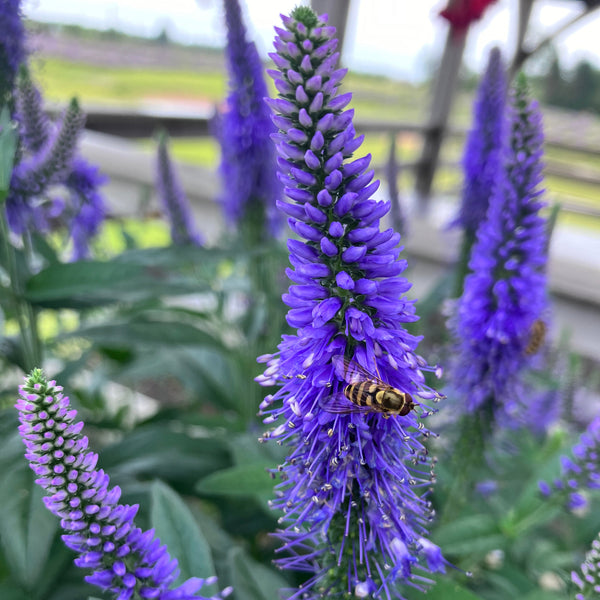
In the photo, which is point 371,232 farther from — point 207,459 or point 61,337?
point 207,459

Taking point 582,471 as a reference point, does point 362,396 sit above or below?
above

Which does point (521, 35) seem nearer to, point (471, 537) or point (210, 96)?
point (210, 96)

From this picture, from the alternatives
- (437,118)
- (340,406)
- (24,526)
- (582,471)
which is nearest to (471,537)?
(582,471)

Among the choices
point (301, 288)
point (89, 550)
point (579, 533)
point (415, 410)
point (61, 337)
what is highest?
Answer: point (301, 288)

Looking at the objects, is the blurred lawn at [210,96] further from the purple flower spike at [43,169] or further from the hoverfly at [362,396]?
the hoverfly at [362,396]

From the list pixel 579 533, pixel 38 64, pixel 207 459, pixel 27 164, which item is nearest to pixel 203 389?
pixel 207 459

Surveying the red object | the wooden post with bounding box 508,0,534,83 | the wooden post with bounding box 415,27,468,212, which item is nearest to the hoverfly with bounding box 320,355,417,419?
the wooden post with bounding box 508,0,534,83
